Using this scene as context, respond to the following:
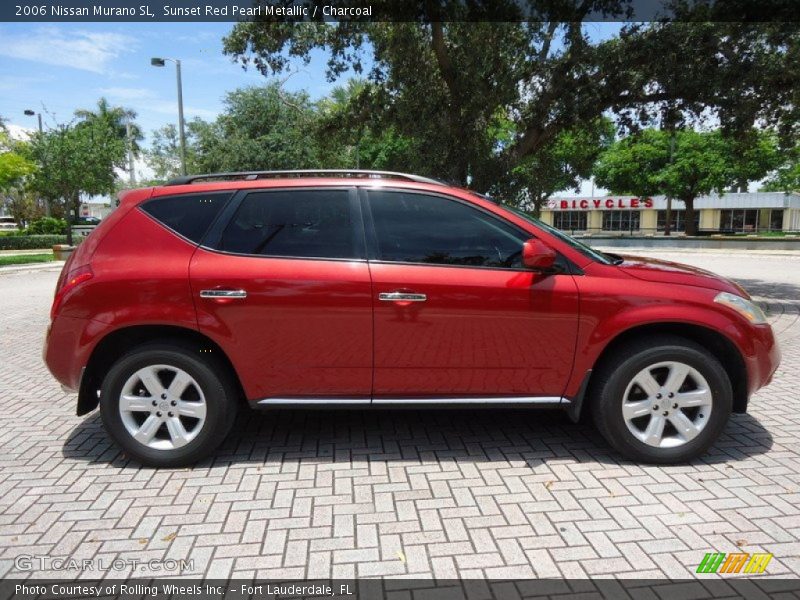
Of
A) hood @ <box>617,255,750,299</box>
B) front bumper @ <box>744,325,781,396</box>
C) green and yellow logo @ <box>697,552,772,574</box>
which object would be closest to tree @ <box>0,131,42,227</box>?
hood @ <box>617,255,750,299</box>

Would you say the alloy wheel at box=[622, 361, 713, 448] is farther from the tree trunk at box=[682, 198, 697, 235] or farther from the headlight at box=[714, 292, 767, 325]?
the tree trunk at box=[682, 198, 697, 235]

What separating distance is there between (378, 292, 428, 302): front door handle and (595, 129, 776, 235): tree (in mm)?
38413

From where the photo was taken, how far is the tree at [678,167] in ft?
129

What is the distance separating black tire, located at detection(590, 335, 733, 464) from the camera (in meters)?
3.44

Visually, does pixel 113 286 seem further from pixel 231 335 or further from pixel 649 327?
pixel 649 327

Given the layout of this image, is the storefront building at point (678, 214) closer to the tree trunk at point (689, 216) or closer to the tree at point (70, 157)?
the tree trunk at point (689, 216)

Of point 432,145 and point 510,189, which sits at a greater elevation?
point 432,145

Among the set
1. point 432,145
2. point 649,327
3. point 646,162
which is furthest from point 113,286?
point 646,162

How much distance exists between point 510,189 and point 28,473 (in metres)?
11.0

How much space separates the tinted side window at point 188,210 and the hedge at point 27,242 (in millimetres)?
31072

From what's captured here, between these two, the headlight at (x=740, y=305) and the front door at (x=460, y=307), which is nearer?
the front door at (x=460, y=307)

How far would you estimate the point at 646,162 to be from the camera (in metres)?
43.9

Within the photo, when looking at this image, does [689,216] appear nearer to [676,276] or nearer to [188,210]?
[676,276]

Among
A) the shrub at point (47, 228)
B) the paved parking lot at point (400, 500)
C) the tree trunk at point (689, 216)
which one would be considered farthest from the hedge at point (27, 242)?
the tree trunk at point (689, 216)
